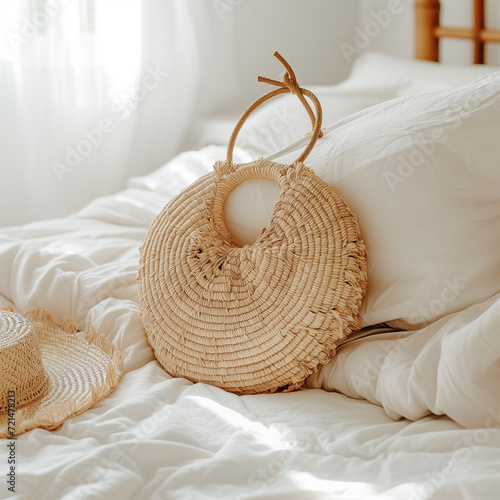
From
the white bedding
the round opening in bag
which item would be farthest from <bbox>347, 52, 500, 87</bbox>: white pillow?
the white bedding

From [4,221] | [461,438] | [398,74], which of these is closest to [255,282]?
[461,438]

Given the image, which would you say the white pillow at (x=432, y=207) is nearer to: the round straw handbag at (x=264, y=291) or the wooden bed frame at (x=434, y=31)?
the round straw handbag at (x=264, y=291)

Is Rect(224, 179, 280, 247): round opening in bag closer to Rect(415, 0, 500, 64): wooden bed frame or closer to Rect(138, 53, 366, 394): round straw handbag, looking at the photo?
Rect(138, 53, 366, 394): round straw handbag

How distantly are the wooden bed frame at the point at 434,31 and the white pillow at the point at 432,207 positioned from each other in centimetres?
113

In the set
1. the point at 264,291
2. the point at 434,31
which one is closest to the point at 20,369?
the point at 264,291

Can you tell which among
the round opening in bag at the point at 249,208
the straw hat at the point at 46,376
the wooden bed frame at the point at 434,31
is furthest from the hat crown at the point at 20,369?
the wooden bed frame at the point at 434,31

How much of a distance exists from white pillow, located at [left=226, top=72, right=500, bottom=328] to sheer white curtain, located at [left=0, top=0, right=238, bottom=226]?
176 cm

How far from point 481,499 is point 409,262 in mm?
377

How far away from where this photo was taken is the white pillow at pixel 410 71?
5.53 feet

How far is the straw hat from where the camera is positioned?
93cm

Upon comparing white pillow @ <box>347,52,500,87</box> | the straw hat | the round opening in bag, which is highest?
white pillow @ <box>347,52,500,87</box>

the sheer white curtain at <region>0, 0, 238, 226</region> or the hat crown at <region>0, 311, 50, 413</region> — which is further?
the sheer white curtain at <region>0, 0, 238, 226</region>

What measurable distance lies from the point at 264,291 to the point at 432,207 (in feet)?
0.87

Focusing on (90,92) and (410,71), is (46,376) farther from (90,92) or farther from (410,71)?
(90,92)
